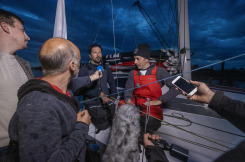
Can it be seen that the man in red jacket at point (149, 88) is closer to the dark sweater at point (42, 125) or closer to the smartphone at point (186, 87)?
the smartphone at point (186, 87)

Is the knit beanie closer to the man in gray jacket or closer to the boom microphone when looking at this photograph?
the boom microphone

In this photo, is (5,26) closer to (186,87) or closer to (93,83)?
(93,83)

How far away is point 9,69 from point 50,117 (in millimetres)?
864

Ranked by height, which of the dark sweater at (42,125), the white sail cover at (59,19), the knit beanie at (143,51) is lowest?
the dark sweater at (42,125)

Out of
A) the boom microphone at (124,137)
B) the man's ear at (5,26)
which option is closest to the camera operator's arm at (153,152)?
the boom microphone at (124,137)

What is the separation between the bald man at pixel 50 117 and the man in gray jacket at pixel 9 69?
0.35 m

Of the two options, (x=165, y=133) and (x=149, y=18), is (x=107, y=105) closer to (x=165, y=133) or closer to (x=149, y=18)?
(x=165, y=133)

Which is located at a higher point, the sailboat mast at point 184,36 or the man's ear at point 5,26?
the sailboat mast at point 184,36

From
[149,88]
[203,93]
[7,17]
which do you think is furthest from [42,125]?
[149,88]

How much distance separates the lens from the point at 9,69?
1058 millimetres

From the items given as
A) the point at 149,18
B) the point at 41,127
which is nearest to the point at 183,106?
the point at 41,127

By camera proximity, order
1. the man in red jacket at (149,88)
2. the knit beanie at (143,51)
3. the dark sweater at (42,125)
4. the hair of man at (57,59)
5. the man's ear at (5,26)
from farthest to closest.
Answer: the knit beanie at (143,51)
the man in red jacket at (149,88)
the man's ear at (5,26)
the hair of man at (57,59)
the dark sweater at (42,125)

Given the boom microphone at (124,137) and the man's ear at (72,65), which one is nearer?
the man's ear at (72,65)

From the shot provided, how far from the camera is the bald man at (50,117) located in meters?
0.62
